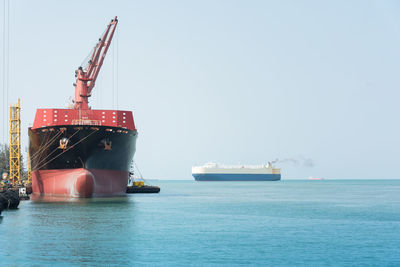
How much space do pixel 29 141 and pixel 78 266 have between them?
40.3 m

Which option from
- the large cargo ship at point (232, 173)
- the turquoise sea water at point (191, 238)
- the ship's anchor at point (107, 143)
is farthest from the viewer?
the large cargo ship at point (232, 173)

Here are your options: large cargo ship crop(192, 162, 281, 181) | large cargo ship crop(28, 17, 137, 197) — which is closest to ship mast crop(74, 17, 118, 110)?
large cargo ship crop(28, 17, 137, 197)

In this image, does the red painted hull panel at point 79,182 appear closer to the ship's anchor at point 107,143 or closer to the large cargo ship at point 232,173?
the ship's anchor at point 107,143

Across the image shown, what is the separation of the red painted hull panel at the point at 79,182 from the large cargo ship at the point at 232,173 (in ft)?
430

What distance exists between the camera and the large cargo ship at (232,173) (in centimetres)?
18600

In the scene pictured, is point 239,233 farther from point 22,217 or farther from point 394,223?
point 22,217

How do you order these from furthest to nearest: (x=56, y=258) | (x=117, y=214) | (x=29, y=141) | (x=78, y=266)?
(x=29, y=141), (x=117, y=214), (x=56, y=258), (x=78, y=266)

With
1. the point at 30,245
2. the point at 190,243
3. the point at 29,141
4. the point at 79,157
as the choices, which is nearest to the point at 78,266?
the point at 30,245

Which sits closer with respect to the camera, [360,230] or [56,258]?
[56,258]

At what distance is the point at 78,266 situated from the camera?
20.0 meters

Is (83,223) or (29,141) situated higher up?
(29,141)

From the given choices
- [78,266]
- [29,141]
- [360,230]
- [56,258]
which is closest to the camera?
[78,266]

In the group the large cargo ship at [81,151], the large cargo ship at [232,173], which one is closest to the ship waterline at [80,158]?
the large cargo ship at [81,151]

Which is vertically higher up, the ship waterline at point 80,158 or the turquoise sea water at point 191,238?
the ship waterline at point 80,158
